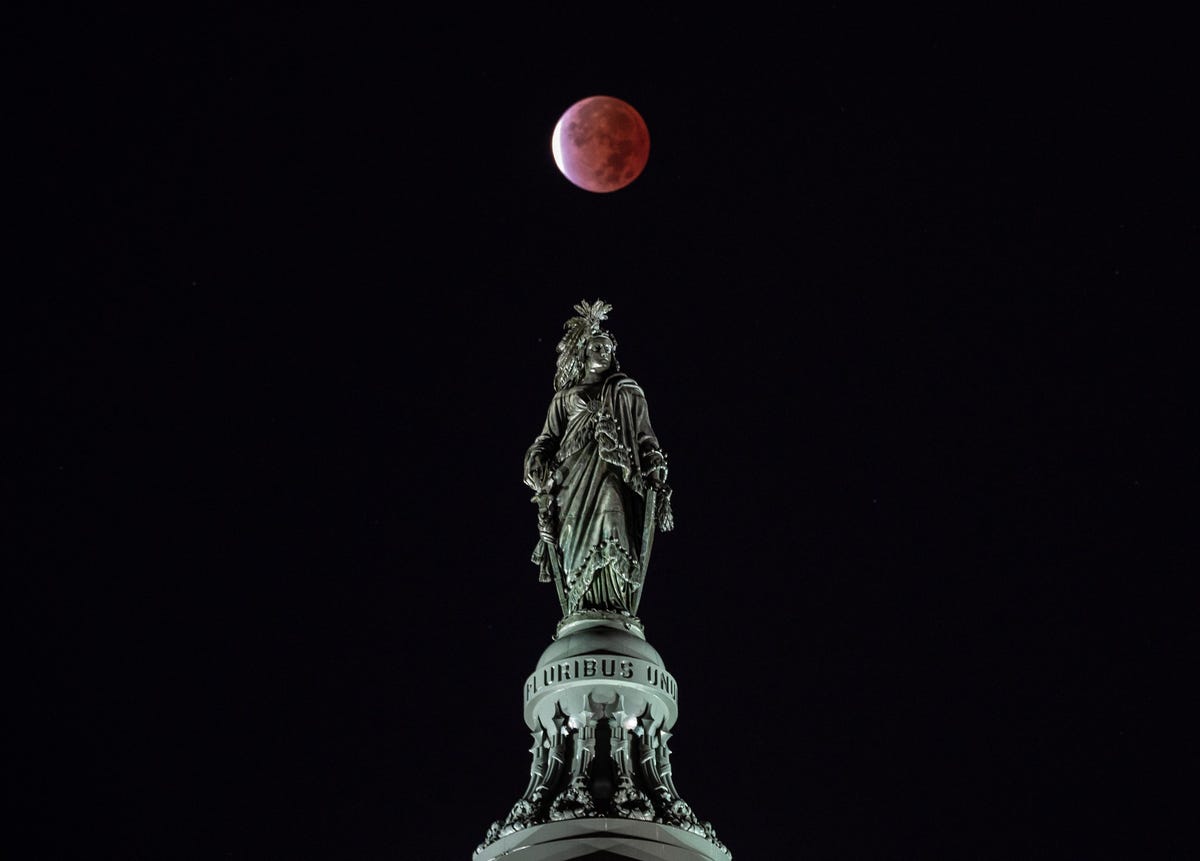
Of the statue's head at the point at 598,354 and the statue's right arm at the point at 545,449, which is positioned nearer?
the statue's right arm at the point at 545,449

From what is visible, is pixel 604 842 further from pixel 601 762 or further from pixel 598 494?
pixel 598 494

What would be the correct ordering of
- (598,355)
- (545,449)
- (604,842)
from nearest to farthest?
(604,842) < (545,449) < (598,355)

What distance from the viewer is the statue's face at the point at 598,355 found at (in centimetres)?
1727

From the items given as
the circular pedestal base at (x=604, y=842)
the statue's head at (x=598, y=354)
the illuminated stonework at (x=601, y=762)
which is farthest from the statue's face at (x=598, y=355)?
the circular pedestal base at (x=604, y=842)

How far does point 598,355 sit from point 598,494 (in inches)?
74.4

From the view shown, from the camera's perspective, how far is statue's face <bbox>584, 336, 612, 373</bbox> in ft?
56.6

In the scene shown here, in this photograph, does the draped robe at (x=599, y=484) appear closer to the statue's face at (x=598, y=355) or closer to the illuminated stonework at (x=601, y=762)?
the statue's face at (x=598, y=355)

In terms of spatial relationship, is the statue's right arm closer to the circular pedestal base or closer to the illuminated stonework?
the illuminated stonework

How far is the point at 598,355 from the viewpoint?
17.3 m

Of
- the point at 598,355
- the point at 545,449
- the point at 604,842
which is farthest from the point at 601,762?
the point at 598,355

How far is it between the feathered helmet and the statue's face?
0.28 ft

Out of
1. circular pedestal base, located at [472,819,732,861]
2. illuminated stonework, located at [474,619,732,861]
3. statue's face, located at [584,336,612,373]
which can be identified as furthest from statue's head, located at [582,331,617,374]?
circular pedestal base, located at [472,819,732,861]

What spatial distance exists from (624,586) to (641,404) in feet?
7.29

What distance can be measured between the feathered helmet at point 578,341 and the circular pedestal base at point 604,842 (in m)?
5.44
